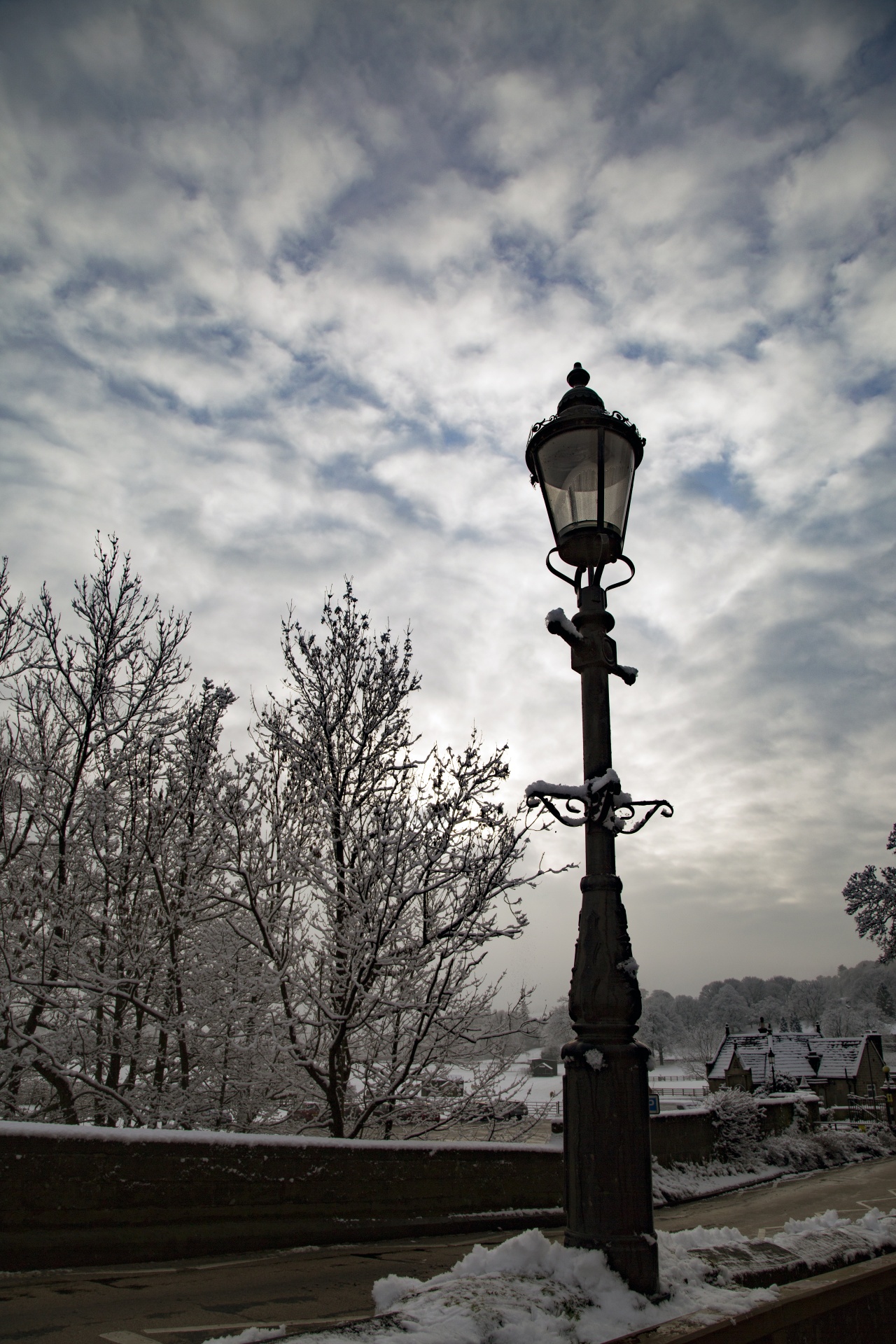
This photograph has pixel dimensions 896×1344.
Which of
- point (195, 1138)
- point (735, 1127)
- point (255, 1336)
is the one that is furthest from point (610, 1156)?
point (735, 1127)

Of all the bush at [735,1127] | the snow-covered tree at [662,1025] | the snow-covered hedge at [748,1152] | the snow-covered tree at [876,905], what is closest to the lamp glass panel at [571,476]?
the snow-covered hedge at [748,1152]

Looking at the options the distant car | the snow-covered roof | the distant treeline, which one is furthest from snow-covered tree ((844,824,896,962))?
the distant treeline

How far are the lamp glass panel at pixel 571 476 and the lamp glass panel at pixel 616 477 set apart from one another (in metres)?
0.07

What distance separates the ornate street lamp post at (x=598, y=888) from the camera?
10.9ft

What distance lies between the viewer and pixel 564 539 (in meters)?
4.49

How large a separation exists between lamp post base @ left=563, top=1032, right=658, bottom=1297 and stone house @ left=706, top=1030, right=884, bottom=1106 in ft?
173

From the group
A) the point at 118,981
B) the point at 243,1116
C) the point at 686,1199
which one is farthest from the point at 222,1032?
the point at 686,1199

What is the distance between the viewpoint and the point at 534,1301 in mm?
2889

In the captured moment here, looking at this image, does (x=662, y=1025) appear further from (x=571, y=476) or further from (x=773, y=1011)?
(x=571, y=476)

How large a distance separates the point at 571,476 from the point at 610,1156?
3393 mm

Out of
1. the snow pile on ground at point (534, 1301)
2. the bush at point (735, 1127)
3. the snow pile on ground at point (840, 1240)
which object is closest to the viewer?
the snow pile on ground at point (534, 1301)

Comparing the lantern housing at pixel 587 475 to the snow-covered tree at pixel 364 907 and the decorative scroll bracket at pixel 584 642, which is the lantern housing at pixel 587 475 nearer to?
the decorative scroll bracket at pixel 584 642

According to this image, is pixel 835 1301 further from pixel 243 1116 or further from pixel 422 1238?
pixel 243 1116

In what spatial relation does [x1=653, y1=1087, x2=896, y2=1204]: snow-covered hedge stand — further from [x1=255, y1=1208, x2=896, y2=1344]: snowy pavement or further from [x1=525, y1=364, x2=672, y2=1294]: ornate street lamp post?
[x1=525, y1=364, x2=672, y2=1294]: ornate street lamp post
